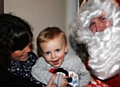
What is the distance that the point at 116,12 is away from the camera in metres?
1.01

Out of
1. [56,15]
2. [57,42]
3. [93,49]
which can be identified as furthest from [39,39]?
[56,15]

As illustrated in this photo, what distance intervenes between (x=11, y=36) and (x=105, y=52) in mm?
363

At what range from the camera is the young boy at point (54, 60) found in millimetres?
1056

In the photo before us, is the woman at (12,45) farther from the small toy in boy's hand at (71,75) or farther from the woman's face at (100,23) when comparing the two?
the woman's face at (100,23)

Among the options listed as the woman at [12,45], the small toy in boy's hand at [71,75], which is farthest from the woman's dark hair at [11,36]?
the small toy in boy's hand at [71,75]

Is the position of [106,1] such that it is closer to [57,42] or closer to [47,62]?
[57,42]

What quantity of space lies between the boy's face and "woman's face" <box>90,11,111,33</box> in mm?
147

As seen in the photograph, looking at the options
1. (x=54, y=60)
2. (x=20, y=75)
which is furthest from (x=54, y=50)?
(x=20, y=75)

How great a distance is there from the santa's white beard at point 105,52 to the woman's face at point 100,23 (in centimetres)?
2

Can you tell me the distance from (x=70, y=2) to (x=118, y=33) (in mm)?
612

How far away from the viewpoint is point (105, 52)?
0.99 m

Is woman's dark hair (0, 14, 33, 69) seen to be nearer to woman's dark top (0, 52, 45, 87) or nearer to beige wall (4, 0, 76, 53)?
woman's dark top (0, 52, 45, 87)

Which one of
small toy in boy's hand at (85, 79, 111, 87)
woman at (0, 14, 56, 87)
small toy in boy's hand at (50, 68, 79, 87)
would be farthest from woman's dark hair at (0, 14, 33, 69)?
small toy in boy's hand at (85, 79, 111, 87)

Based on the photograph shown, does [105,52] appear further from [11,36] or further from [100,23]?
[11,36]
